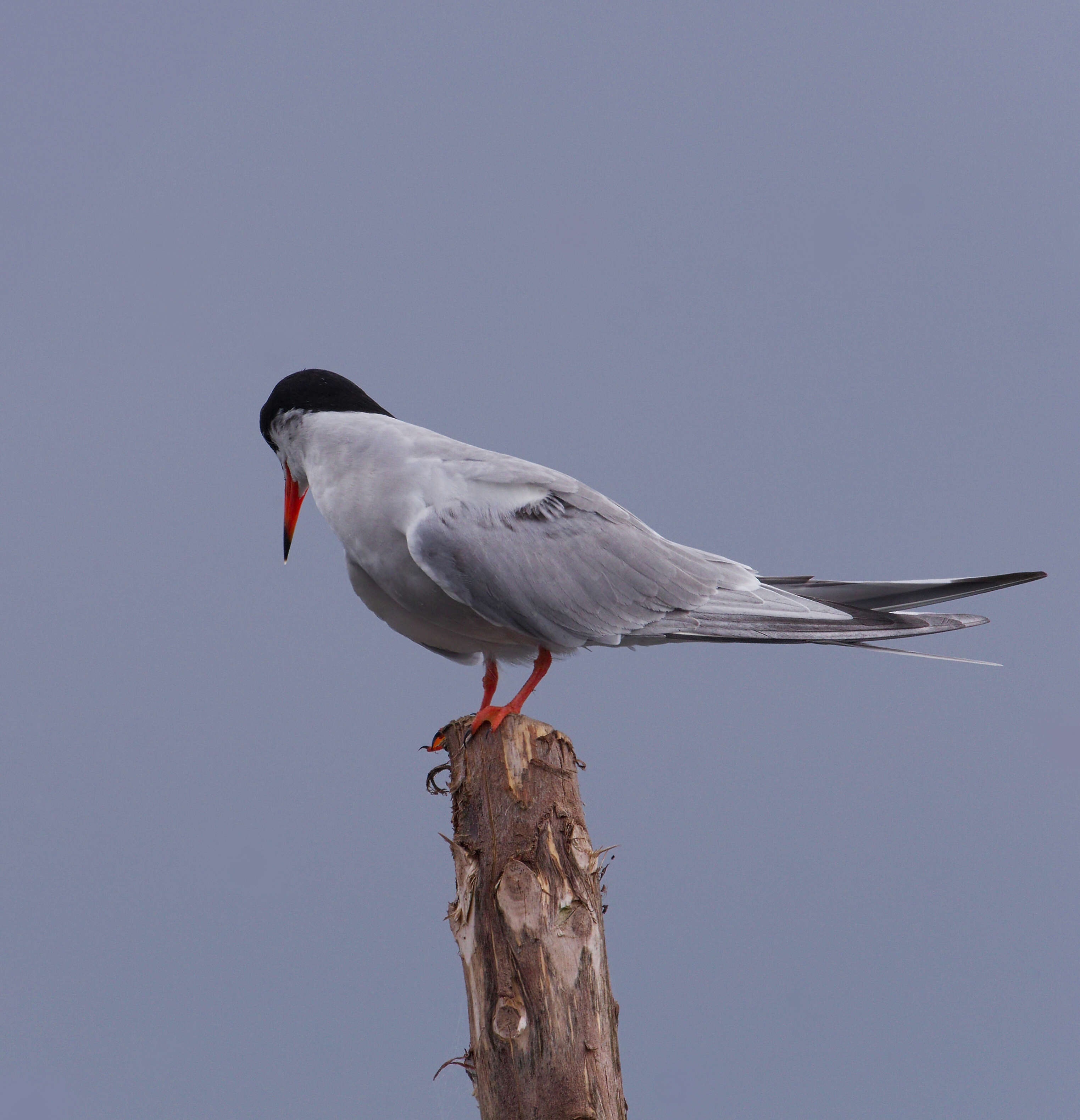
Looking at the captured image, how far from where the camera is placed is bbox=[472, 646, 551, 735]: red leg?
4.32m

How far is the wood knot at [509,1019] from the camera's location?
380 cm

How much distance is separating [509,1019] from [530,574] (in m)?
1.58

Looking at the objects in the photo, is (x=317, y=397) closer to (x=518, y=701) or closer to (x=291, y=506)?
(x=291, y=506)

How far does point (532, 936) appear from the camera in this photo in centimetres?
388

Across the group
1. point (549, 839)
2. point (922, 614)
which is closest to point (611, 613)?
point (549, 839)

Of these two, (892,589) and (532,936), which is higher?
(892,589)

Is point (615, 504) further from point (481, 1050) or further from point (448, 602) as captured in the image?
point (481, 1050)

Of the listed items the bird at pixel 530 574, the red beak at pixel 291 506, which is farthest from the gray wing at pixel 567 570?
the red beak at pixel 291 506

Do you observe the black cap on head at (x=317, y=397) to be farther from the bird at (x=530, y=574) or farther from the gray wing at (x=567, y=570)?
the gray wing at (x=567, y=570)

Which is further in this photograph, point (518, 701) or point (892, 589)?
point (892, 589)

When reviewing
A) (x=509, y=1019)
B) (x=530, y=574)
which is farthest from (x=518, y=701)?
(x=509, y=1019)

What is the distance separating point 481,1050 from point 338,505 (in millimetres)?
2085

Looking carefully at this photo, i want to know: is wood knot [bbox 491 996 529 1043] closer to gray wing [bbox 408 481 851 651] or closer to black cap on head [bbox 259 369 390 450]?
gray wing [bbox 408 481 851 651]

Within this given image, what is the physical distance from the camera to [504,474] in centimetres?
466
